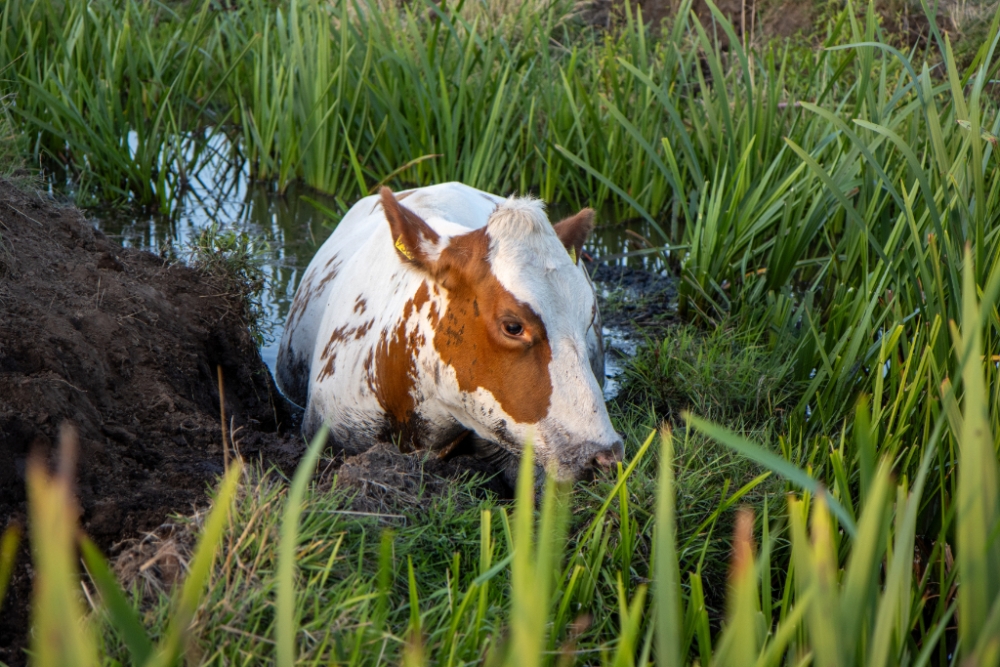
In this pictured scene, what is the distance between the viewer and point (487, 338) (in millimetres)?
2746

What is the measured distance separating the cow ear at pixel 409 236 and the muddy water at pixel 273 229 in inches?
71.3

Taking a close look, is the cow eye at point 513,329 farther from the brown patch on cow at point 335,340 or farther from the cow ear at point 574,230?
the brown patch on cow at point 335,340

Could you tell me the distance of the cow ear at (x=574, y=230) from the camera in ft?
10.5

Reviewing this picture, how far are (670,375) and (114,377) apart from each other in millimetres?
2120

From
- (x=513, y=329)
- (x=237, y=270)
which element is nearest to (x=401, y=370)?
(x=513, y=329)

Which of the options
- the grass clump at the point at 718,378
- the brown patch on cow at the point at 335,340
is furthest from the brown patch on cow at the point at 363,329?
the grass clump at the point at 718,378

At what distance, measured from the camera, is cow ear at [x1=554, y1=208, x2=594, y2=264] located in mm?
3193

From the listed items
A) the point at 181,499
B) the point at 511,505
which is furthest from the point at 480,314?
the point at 181,499

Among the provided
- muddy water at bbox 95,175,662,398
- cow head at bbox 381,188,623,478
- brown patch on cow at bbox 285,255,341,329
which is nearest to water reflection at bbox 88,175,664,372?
muddy water at bbox 95,175,662,398

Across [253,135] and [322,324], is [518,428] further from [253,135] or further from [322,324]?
[253,135]

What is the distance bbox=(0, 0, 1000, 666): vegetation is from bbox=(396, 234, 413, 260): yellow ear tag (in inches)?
31.3

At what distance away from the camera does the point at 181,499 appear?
2314mm

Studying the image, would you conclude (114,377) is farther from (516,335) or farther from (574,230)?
(574,230)

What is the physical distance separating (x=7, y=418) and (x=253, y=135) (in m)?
4.45
